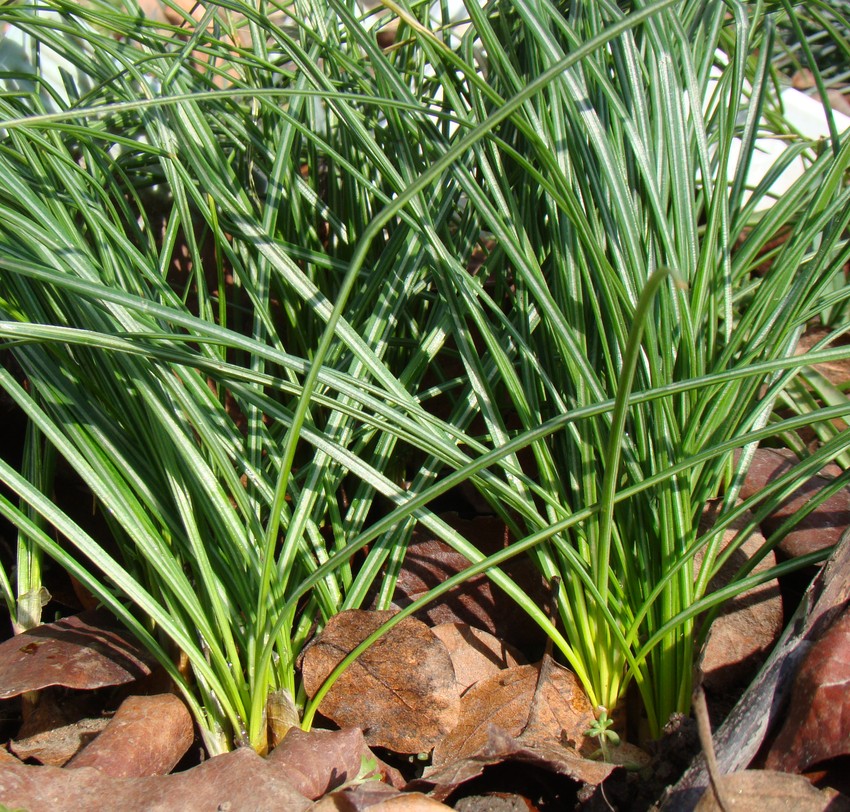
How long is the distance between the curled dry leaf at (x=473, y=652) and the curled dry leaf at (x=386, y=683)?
7 cm

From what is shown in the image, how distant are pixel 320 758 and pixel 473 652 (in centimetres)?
25

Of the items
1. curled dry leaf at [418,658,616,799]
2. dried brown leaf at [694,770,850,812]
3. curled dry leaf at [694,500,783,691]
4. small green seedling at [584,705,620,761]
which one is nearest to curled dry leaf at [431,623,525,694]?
curled dry leaf at [418,658,616,799]

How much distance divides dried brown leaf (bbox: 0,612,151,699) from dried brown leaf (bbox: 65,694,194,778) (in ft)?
0.14

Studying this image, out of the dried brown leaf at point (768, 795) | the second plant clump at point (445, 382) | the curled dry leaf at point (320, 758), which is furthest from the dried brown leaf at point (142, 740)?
the dried brown leaf at point (768, 795)

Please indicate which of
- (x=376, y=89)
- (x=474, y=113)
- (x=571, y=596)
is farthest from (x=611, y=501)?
(x=376, y=89)

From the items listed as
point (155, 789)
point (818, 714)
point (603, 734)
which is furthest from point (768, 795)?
point (155, 789)

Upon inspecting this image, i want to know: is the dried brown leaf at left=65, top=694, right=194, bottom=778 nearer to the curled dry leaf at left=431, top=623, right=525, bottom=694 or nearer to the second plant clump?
the second plant clump

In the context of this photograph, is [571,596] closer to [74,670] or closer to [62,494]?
[74,670]

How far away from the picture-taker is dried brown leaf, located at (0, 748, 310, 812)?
78 centimetres

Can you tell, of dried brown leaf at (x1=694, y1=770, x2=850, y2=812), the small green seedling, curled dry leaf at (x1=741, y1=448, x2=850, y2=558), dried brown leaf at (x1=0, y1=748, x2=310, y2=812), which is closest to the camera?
dried brown leaf at (x1=694, y1=770, x2=850, y2=812)

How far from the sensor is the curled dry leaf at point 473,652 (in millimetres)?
993

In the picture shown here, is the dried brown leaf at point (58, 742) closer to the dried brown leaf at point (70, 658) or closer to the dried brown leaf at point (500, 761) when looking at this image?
the dried brown leaf at point (70, 658)

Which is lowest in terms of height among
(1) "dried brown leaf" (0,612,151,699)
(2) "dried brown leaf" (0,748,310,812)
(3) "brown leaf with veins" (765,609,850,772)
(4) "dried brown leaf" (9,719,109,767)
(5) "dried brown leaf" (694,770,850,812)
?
(4) "dried brown leaf" (9,719,109,767)

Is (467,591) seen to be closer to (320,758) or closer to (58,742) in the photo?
(320,758)
